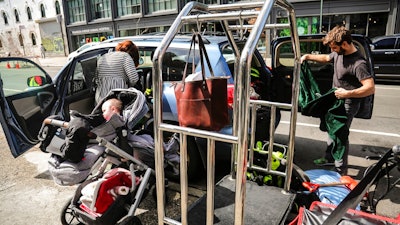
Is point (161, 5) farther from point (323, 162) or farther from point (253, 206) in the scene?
point (253, 206)

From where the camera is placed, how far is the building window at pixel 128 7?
1061 inches

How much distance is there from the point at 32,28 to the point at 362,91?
4226cm

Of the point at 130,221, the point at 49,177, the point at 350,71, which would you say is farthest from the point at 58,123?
the point at 350,71

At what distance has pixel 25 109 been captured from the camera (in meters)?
4.01

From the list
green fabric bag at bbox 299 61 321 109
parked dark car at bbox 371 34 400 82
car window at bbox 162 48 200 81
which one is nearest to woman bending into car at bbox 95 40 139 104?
car window at bbox 162 48 200 81

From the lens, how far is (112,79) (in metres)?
4.08

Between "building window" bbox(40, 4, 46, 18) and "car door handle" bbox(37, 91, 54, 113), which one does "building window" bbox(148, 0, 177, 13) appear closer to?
"building window" bbox(40, 4, 46, 18)

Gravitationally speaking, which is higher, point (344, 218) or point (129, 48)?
point (129, 48)

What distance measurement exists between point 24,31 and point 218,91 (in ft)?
146

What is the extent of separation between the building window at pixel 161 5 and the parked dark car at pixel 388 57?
1782 centimetres

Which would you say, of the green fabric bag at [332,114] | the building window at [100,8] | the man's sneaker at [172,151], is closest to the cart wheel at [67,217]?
the man's sneaker at [172,151]

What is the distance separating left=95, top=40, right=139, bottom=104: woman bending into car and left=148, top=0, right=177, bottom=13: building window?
21871mm

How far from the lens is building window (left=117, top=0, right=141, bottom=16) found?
2694 centimetres

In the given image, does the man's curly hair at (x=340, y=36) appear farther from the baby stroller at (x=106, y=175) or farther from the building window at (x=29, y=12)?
the building window at (x=29, y=12)
